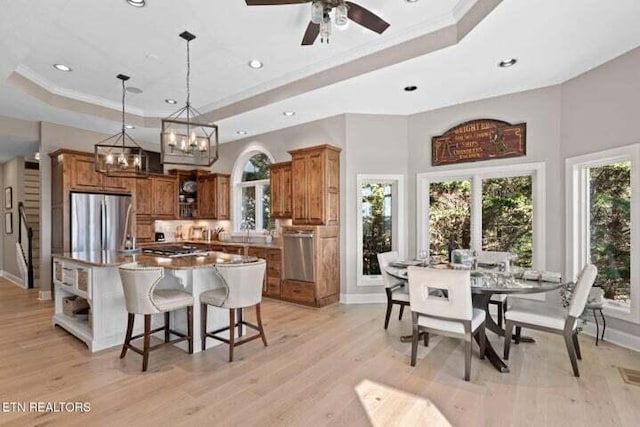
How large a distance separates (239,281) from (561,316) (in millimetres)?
2957

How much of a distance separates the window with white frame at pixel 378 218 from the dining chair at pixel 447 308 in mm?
2301

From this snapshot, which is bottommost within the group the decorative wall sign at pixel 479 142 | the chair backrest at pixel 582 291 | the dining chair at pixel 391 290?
the dining chair at pixel 391 290

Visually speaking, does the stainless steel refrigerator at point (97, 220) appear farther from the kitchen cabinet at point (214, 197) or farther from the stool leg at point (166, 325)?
the stool leg at point (166, 325)

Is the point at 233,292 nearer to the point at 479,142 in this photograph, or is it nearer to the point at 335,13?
the point at 335,13

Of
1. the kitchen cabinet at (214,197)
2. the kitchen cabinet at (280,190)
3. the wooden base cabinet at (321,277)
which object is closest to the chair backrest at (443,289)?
the wooden base cabinet at (321,277)

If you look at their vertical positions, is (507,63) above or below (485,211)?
above

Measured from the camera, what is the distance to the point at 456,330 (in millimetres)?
2918

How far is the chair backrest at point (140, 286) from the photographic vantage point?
296cm

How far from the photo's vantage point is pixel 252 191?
7.12 m

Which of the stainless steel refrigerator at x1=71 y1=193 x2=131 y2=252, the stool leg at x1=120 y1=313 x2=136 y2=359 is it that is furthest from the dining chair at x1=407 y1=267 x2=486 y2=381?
the stainless steel refrigerator at x1=71 y1=193 x2=131 y2=252

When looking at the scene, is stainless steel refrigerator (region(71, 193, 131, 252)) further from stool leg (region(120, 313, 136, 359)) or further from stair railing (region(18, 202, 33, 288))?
stool leg (region(120, 313, 136, 359))

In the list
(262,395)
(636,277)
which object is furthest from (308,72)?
(636,277)

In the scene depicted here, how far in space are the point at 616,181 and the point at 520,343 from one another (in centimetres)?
213

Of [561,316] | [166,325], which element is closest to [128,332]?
[166,325]
